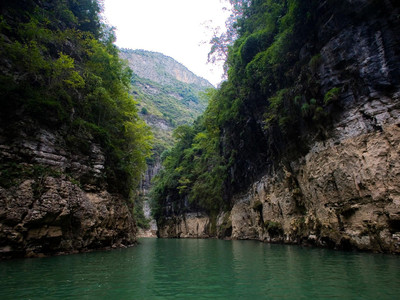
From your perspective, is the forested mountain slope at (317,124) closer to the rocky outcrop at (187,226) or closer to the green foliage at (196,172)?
the green foliage at (196,172)

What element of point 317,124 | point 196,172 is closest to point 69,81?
point 317,124

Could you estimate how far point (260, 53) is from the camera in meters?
20.5

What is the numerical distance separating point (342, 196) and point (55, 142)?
15492mm

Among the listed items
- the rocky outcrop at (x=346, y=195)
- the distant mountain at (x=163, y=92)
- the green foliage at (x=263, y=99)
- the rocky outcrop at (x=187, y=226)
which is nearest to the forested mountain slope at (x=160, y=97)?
the distant mountain at (x=163, y=92)

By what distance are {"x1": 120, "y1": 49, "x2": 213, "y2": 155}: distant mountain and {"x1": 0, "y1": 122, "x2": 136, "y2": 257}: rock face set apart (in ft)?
203

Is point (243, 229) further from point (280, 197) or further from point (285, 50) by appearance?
point (285, 50)

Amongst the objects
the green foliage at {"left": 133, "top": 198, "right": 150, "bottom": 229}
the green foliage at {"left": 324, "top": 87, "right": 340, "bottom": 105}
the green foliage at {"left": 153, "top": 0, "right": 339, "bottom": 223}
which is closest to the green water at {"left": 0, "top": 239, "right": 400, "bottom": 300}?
the green foliage at {"left": 324, "top": 87, "right": 340, "bottom": 105}

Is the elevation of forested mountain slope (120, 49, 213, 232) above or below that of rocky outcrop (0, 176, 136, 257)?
above

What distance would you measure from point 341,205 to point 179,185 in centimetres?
3405

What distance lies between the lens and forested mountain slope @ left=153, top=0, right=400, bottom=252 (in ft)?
35.1

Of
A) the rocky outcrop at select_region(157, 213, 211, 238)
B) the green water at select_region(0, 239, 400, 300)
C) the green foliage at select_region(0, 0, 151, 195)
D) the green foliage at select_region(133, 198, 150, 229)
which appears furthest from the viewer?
the green foliage at select_region(133, 198, 150, 229)

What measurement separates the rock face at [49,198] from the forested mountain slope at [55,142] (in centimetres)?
4

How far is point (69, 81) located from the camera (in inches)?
601

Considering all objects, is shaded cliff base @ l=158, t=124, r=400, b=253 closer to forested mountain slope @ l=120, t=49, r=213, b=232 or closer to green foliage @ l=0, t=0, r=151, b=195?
green foliage @ l=0, t=0, r=151, b=195
